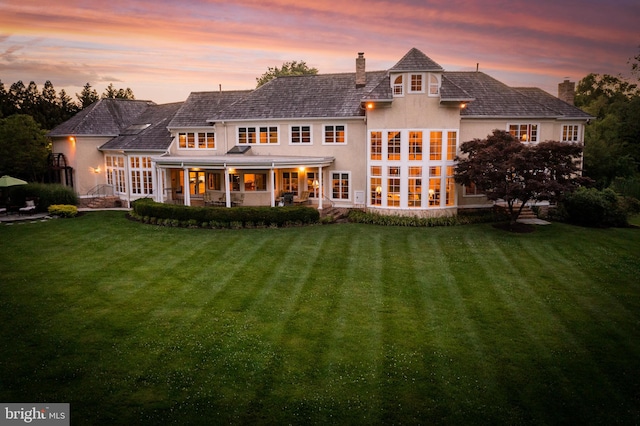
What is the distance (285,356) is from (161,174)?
23.7 meters

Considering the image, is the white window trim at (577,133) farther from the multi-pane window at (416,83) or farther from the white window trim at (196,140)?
the white window trim at (196,140)

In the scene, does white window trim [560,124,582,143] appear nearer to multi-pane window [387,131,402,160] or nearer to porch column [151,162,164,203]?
multi-pane window [387,131,402,160]

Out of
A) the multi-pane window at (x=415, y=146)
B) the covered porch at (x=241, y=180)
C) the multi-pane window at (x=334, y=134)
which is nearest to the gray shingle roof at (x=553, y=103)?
the multi-pane window at (x=415, y=146)

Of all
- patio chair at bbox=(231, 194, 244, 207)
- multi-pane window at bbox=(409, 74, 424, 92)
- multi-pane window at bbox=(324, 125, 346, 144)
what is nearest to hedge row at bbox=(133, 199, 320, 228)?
patio chair at bbox=(231, 194, 244, 207)

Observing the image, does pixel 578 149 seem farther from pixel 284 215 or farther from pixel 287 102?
pixel 287 102

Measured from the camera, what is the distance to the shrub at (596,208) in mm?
26156

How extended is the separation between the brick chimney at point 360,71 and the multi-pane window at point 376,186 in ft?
22.7

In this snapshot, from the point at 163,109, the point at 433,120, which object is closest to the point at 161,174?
the point at 163,109

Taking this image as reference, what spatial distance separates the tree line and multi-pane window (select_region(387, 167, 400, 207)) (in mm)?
50424

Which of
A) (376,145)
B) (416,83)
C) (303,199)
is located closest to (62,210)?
(303,199)

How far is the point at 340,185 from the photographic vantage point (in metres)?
30.4

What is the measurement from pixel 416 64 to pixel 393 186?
24.3 feet

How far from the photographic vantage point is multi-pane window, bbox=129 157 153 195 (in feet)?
113

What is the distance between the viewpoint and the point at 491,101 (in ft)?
100
